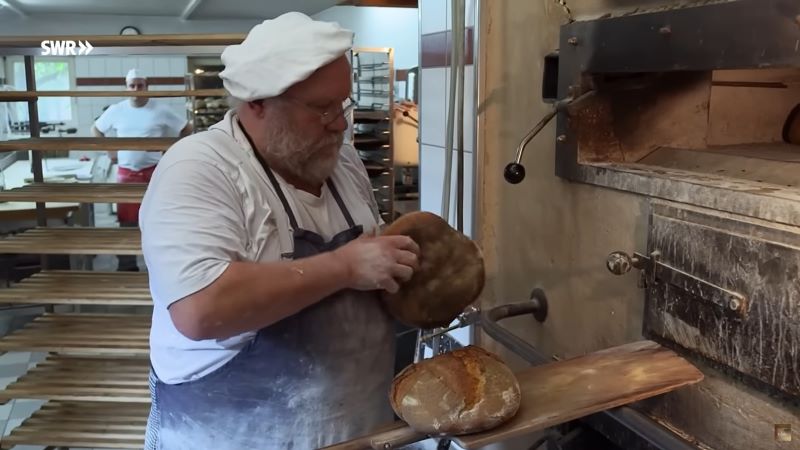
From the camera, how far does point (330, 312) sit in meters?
1.08

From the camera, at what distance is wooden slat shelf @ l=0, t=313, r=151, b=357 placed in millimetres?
2178

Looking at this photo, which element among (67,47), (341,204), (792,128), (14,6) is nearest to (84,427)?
(67,47)

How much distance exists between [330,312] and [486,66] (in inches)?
28.5

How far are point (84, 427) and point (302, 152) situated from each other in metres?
1.71

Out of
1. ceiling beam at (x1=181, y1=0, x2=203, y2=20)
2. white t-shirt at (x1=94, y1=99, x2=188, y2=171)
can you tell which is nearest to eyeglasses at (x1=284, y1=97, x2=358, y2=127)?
white t-shirt at (x1=94, y1=99, x2=188, y2=171)

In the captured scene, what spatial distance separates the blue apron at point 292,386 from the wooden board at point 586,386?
11.4 inches

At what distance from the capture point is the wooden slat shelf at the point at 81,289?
217cm

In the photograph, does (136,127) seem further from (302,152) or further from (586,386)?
(586,386)

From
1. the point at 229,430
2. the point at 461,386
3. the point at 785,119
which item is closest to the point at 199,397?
the point at 229,430

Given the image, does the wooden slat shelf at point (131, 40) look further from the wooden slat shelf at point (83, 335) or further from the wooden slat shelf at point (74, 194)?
the wooden slat shelf at point (83, 335)

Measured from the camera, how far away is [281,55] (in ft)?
3.30

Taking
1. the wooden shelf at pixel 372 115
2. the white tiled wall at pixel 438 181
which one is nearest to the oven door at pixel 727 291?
the white tiled wall at pixel 438 181

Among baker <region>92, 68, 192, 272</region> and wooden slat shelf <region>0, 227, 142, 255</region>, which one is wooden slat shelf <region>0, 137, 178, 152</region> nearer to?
wooden slat shelf <region>0, 227, 142, 255</region>

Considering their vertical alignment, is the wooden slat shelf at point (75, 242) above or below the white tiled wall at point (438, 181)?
below
